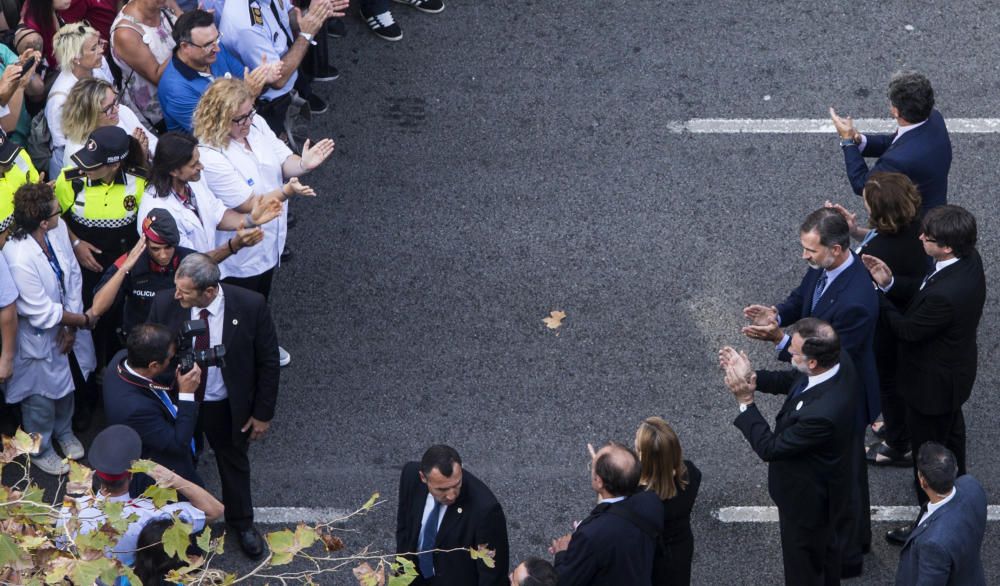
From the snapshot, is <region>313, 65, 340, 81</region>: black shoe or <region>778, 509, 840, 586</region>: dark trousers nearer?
<region>778, 509, 840, 586</region>: dark trousers

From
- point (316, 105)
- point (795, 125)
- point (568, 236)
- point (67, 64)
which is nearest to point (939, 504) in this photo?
point (568, 236)

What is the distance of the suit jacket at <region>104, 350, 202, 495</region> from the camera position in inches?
253

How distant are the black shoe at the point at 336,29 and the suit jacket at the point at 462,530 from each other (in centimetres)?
566

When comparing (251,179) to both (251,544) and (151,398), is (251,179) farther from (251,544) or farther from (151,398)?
(251,544)

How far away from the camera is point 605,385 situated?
27.9 feet

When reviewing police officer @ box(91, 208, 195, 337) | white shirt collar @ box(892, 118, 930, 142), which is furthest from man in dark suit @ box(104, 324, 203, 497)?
white shirt collar @ box(892, 118, 930, 142)

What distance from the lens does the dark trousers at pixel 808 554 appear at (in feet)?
22.8

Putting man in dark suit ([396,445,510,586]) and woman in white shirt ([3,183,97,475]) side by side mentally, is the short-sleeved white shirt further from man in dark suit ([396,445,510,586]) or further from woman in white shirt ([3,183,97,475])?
man in dark suit ([396,445,510,586])

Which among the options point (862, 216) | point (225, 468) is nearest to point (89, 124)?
point (225, 468)

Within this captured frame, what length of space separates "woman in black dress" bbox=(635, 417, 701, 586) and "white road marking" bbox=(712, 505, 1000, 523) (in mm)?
1180

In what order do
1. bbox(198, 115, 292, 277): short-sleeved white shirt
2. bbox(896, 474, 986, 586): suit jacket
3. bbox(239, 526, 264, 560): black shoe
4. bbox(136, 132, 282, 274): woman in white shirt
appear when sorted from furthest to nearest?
1. bbox(198, 115, 292, 277): short-sleeved white shirt
2. bbox(239, 526, 264, 560): black shoe
3. bbox(136, 132, 282, 274): woman in white shirt
4. bbox(896, 474, 986, 586): suit jacket

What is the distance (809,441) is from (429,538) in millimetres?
1991

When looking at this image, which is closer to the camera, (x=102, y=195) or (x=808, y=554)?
(x=808, y=554)

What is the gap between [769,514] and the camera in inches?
307
